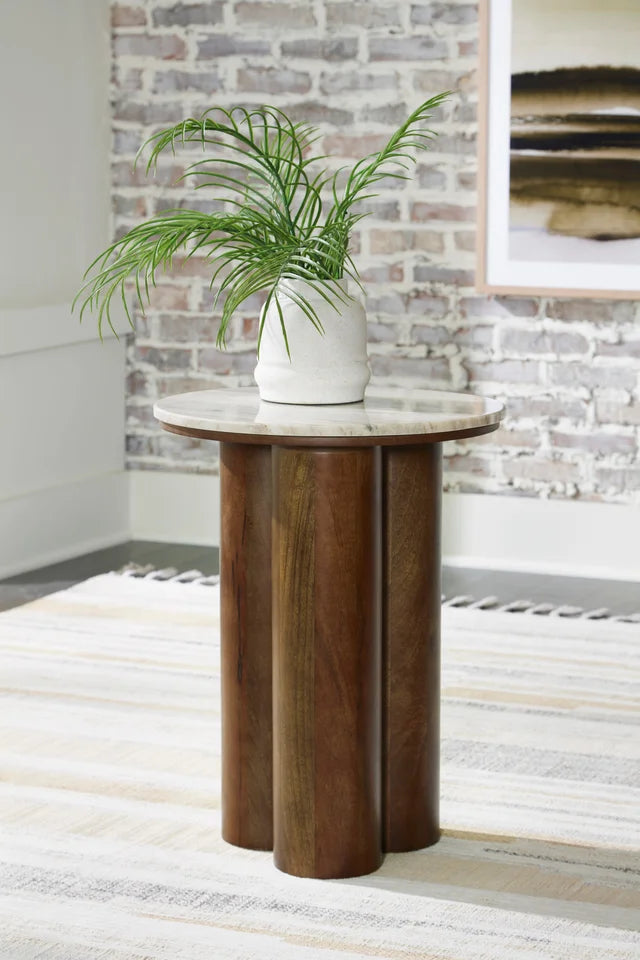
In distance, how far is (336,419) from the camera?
242cm

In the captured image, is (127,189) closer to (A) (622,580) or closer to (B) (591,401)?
(B) (591,401)

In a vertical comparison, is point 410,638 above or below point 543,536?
above

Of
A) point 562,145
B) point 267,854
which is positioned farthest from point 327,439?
point 562,145

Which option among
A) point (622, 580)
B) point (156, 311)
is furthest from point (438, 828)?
point (156, 311)

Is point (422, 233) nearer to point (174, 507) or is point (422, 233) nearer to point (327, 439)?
point (174, 507)

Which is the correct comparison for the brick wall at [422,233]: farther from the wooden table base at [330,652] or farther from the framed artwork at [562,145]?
the wooden table base at [330,652]

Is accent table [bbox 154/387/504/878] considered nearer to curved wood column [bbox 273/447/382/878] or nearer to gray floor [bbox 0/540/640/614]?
curved wood column [bbox 273/447/382/878]

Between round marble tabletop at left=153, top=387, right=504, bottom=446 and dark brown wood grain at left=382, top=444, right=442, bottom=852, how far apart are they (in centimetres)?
9

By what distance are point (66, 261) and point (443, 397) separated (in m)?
2.69

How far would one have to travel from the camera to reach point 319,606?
2443mm

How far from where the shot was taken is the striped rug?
7.63ft

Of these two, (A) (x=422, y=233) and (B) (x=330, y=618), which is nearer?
(B) (x=330, y=618)

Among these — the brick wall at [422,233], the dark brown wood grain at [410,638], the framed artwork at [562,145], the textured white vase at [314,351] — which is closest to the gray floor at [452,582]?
the brick wall at [422,233]

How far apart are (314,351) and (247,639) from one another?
1.63 feet
